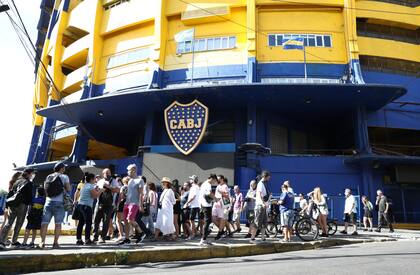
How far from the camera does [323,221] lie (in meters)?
10.0

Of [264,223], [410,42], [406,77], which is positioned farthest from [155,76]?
[410,42]

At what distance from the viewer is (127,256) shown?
19.4 ft

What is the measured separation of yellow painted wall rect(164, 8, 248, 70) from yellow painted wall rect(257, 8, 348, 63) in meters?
1.03

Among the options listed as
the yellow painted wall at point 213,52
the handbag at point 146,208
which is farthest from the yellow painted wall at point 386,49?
the handbag at point 146,208

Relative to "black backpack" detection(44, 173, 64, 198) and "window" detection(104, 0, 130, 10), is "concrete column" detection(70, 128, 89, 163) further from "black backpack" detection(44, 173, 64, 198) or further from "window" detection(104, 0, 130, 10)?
"black backpack" detection(44, 173, 64, 198)

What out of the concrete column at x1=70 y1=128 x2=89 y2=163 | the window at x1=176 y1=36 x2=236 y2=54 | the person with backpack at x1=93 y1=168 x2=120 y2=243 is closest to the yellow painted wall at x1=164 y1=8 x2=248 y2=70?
the window at x1=176 y1=36 x2=236 y2=54

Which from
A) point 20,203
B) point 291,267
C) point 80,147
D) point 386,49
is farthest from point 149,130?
point 291,267

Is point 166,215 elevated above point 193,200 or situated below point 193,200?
below

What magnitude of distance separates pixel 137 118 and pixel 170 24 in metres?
6.37

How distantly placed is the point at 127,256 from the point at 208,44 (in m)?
16.5

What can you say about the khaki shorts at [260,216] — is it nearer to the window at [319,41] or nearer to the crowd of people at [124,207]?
the crowd of people at [124,207]

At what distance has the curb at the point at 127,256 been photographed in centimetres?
510

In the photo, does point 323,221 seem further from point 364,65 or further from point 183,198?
point 364,65

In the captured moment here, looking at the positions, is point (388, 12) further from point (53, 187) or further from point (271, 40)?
point (53, 187)
